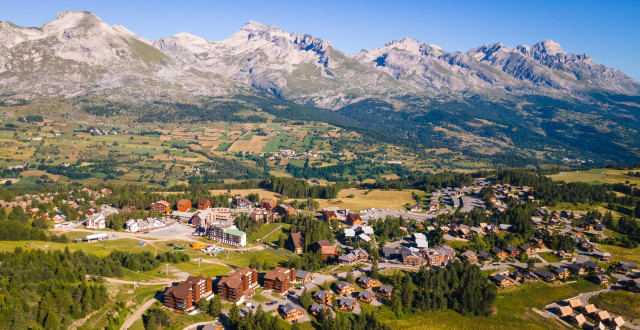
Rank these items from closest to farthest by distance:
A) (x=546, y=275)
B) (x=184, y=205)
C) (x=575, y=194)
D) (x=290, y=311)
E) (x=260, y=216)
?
1. (x=290, y=311)
2. (x=546, y=275)
3. (x=260, y=216)
4. (x=184, y=205)
5. (x=575, y=194)

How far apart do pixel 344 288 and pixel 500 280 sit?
30349 mm

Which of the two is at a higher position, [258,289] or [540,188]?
[540,188]

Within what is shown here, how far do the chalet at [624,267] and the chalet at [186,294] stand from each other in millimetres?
79934

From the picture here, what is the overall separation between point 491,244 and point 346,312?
48.1 metres

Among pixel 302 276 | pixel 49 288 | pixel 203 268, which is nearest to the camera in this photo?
pixel 49 288

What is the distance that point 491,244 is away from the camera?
97688mm

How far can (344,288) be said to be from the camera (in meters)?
70.9

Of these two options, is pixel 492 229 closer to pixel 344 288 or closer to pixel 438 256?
pixel 438 256

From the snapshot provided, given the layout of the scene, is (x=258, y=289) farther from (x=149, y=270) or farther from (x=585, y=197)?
(x=585, y=197)

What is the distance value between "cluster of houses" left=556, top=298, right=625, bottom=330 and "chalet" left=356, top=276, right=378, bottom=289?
30.1m

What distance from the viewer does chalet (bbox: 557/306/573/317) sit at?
6897cm

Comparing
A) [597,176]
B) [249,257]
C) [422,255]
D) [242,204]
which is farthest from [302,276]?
[597,176]

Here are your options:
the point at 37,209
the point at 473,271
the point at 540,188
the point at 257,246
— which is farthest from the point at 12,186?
the point at 540,188

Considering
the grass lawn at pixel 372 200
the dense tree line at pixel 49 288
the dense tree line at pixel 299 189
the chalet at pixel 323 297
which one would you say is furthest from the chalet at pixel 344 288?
the dense tree line at pixel 299 189
